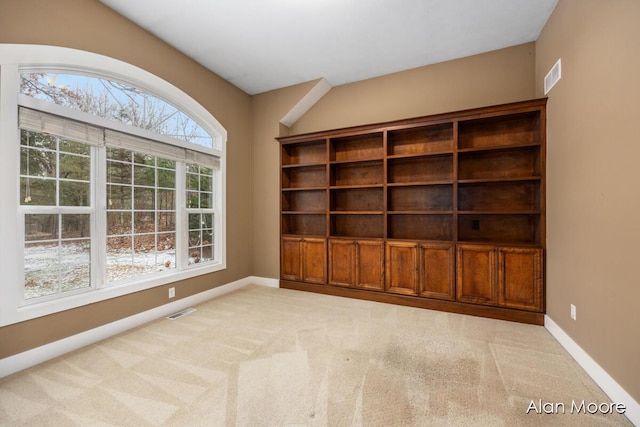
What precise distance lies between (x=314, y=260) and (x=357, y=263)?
72 cm

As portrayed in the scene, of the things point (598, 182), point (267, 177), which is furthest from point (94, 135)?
point (598, 182)

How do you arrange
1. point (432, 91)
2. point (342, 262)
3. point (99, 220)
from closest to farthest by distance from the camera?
point (99, 220) → point (432, 91) → point (342, 262)

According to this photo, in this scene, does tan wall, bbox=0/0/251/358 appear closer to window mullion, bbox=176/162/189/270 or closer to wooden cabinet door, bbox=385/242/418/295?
window mullion, bbox=176/162/189/270

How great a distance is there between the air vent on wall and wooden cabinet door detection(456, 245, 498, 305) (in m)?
1.84

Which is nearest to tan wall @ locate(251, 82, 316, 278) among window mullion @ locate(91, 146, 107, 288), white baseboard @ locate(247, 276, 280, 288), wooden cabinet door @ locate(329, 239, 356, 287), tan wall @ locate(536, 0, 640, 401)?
white baseboard @ locate(247, 276, 280, 288)

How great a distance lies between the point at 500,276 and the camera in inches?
122

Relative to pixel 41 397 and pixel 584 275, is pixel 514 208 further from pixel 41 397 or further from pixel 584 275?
pixel 41 397

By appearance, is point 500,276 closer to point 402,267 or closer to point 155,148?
point 402,267

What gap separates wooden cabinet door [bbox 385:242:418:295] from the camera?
354 cm

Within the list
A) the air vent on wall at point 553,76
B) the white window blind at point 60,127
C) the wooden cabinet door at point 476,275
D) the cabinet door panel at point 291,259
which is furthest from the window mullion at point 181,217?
the air vent on wall at point 553,76

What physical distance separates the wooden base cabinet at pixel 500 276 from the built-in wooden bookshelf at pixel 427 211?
0.03 ft

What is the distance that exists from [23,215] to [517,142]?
201 inches

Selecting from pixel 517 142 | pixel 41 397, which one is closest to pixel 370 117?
pixel 517 142

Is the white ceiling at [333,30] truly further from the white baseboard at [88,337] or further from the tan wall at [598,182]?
the white baseboard at [88,337]
